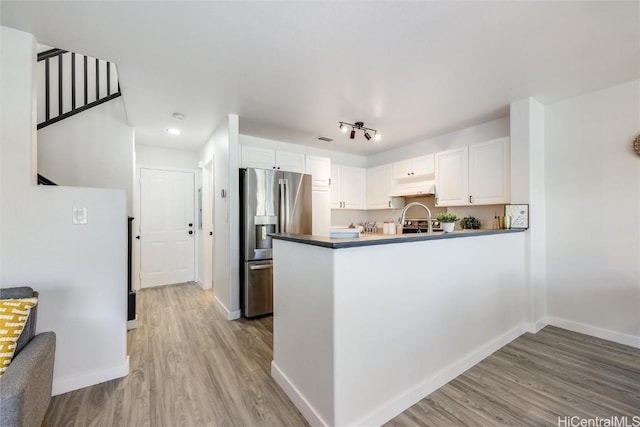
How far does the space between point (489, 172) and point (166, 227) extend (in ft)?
17.1

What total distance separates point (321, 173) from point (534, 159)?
283cm

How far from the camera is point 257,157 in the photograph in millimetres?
3855

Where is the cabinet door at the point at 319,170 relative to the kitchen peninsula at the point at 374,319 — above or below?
above

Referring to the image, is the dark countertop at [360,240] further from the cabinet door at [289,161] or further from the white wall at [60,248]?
the cabinet door at [289,161]

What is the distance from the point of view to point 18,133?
5.86 feet

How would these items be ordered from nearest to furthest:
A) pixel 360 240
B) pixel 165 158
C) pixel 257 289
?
pixel 360 240, pixel 257 289, pixel 165 158

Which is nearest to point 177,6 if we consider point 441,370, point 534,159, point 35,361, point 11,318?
point 11,318

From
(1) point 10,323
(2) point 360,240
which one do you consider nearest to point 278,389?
(2) point 360,240

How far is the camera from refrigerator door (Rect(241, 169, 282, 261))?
3361mm

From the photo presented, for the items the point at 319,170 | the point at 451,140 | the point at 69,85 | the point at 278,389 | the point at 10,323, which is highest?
the point at 69,85

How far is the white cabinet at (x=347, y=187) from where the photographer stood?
16.2 ft

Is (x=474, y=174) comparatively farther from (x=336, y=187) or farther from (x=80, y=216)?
(x=80, y=216)

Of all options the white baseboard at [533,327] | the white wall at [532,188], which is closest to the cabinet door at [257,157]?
the white wall at [532,188]

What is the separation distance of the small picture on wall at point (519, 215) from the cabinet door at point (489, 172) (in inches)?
10.5
